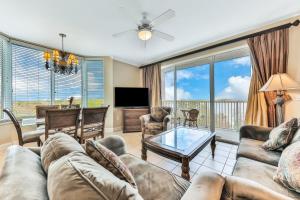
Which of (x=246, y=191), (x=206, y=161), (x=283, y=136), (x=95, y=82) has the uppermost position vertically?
(x=95, y=82)

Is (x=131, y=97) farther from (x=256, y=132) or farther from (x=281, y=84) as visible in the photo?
(x=281, y=84)

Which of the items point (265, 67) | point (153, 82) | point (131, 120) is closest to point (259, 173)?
point (265, 67)

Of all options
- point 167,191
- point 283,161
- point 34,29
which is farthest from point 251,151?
point 34,29

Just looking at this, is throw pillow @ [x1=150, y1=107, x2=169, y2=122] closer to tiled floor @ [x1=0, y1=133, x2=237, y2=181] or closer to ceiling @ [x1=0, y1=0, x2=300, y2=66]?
tiled floor @ [x1=0, y1=133, x2=237, y2=181]

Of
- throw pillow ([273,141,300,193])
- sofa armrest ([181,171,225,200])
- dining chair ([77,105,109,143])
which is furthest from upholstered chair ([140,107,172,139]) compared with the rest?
sofa armrest ([181,171,225,200])

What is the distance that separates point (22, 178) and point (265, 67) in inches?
142

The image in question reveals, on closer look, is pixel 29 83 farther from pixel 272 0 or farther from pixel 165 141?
pixel 272 0

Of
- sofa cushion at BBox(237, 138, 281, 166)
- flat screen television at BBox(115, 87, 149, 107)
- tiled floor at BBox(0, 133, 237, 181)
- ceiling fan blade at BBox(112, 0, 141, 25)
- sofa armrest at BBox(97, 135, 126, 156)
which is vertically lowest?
tiled floor at BBox(0, 133, 237, 181)

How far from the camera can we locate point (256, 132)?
7.06 feet

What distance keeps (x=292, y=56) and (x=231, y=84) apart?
1.44 meters

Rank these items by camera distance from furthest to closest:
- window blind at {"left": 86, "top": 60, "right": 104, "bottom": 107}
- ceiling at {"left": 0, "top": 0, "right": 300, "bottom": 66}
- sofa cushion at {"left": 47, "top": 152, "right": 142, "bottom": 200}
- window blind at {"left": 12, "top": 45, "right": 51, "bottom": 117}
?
1. window blind at {"left": 86, "top": 60, "right": 104, "bottom": 107}
2. window blind at {"left": 12, "top": 45, "right": 51, "bottom": 117}
3. ceiling at {"left": 0, "top": 0, "right": 300, "bottom": 66}
4. sofa cushion at {"left": 47, "top": 152, "right": 142, "bottom": 200}

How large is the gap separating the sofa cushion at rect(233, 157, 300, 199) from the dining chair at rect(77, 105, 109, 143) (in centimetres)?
224

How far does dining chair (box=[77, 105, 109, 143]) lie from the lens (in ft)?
8.11

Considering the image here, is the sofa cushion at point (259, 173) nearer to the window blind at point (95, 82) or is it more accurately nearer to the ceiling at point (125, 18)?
the ceiling at point (125, 18)
